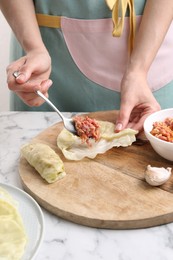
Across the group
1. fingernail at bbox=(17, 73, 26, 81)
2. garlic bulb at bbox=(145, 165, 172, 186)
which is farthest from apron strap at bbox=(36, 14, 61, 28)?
garlic bulb at bbox=(145, 165, 172, 186)

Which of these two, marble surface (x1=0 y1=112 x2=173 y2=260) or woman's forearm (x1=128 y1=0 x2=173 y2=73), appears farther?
woman's forearm (x1=128 y1=0 x2=173 y2=73)

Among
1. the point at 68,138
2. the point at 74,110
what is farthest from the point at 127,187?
the point at 74,110

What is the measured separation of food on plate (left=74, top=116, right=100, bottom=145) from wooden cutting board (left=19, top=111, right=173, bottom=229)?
0.06 m

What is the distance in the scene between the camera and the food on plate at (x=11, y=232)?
80 cm

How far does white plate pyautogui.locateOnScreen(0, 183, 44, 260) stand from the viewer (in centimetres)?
82

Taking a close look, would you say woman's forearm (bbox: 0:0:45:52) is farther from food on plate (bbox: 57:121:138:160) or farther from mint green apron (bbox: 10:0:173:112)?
food on plate (bbox: 57:121:138:160)

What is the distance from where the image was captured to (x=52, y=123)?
1.36 meters

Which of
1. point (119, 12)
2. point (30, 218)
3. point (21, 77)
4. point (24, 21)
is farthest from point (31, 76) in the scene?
point (30, 218)

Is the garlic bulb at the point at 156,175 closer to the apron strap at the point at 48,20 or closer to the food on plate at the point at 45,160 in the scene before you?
the food on plate at the point at 45,160

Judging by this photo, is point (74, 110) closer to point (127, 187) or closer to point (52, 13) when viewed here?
point (52, 13)

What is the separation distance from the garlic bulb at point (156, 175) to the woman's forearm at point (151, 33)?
0.40m

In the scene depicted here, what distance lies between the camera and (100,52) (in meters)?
1.40

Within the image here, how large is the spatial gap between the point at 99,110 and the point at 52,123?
18 centimetres

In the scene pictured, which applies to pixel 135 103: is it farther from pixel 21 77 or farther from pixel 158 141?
pixel 21 77
